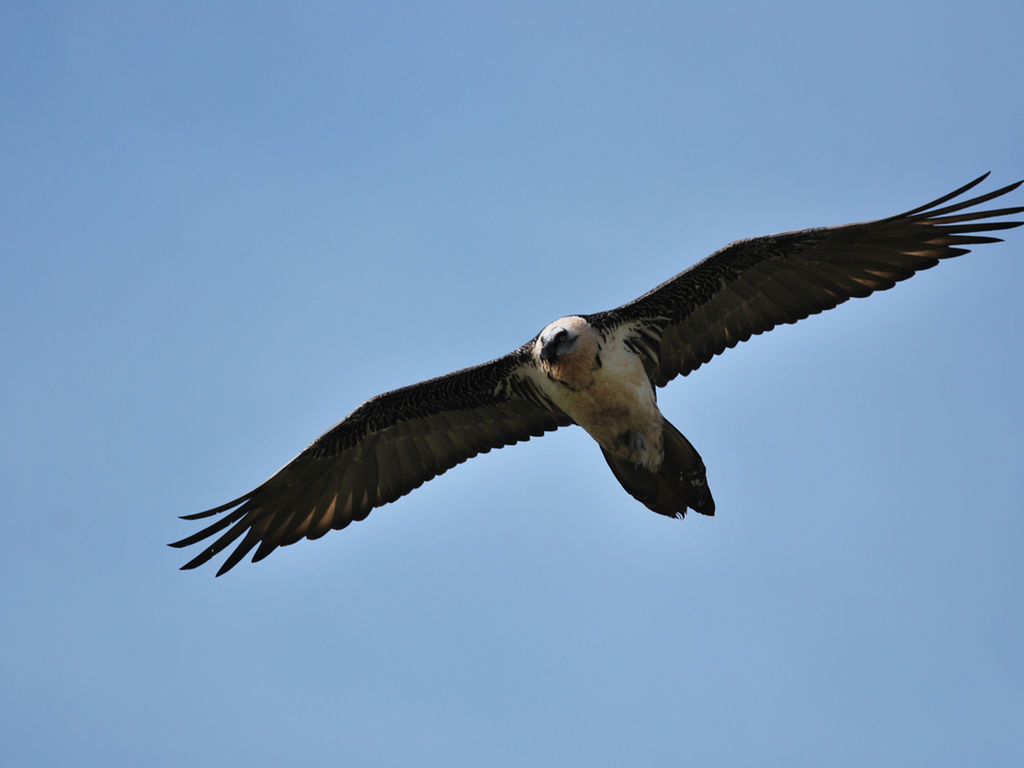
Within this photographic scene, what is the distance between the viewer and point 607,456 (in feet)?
42.8

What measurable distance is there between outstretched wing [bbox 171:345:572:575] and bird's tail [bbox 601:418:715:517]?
1.25m

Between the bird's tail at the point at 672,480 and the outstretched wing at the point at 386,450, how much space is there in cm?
125

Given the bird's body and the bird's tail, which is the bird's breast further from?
the bird's tail

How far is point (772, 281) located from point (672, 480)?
2335 millimetres

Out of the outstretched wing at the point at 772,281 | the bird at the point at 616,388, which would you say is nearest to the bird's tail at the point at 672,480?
the bird at the point at 616,388

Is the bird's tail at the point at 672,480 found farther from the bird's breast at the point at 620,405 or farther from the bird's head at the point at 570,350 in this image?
the bird's head at the point at 570,350

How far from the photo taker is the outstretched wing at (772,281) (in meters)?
12.5

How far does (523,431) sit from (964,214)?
5.11 m

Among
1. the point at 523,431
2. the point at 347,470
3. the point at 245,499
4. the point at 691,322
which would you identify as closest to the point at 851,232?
the point at 691,322

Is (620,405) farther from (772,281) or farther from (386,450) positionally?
(386,450)

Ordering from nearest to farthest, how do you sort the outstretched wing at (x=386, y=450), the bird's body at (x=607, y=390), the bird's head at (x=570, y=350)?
the bird's head at (x=570, y=350) → the bird's body at (x=607, y=390) → the outstretched wing at (x=386, y=450)

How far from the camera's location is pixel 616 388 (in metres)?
12.5

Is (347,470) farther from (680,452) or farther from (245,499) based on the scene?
(680,452)

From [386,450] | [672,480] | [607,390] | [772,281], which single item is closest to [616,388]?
[607,390]
